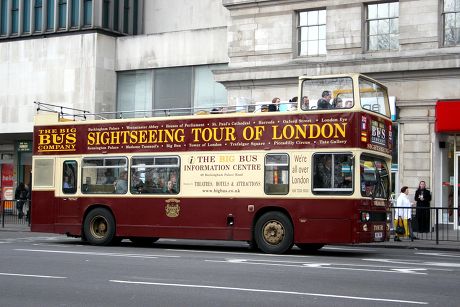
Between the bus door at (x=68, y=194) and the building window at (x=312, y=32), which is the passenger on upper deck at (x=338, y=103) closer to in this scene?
the bus door at (x=68, y=194)

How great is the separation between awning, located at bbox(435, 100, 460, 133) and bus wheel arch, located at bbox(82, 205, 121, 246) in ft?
38.4

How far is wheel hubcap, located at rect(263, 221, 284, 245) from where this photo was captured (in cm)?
1820

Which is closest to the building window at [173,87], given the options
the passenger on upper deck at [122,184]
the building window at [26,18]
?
the building window at [26,18]

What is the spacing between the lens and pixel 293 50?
95.9ft

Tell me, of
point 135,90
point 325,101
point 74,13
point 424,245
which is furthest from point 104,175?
point 74,13

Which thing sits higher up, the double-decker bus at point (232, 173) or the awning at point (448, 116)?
the awning at point (448, 116)

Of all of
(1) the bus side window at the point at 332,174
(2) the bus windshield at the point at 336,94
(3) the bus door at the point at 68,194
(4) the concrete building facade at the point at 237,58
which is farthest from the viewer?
(4) the concrete building facade at the point at 237,58

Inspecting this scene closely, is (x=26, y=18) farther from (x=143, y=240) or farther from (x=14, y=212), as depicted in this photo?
(x=143, y=240)

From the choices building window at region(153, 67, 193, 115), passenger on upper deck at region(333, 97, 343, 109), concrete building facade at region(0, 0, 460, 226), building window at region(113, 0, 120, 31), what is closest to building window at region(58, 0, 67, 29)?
concrete building facade at region(0, 0, 460, 226)

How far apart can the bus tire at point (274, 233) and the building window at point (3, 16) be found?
24.5 m

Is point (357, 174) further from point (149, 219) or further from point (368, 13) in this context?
point (368, 13)

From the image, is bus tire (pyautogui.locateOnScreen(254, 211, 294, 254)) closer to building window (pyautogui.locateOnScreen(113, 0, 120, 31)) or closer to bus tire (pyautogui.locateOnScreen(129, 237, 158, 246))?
bus tire (pyautogui.locateOnScreen(129, 237, 158, 246))

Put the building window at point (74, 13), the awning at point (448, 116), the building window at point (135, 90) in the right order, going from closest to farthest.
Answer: the awning at point (448, 116) < the building window at point (135, 90) < the building window at point (74, 13)

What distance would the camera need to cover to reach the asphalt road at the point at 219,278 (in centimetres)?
1041
